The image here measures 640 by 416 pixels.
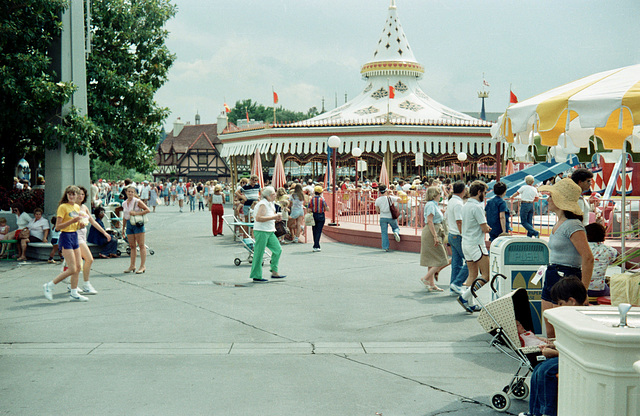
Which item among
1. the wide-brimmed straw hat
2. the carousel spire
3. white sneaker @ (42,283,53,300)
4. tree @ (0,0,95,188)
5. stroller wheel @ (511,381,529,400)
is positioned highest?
the carousel spire

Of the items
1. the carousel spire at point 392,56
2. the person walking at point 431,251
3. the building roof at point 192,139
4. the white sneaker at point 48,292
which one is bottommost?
the white sneaker at point 48,292

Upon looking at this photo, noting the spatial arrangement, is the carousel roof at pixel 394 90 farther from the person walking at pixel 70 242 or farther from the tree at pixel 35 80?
the person walking at pixel 70 242

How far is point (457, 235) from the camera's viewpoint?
351 inches

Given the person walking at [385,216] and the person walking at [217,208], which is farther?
the person walking at [217,208]

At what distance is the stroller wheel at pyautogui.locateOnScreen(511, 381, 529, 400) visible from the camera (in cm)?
474

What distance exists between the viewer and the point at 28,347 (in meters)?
6.35

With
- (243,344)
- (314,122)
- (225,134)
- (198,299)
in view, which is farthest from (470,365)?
(225,134)

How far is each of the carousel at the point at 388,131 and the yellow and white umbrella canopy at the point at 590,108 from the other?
77.1 feet

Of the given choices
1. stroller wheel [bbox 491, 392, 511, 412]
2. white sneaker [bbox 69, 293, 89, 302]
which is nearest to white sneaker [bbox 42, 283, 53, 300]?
white sneaker [bbox 69, 293, 89, 302]

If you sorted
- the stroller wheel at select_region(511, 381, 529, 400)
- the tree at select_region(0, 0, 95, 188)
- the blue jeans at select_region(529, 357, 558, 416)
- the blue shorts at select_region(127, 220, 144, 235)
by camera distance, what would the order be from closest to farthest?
the blue jeans at select_region(529, 357, 558, 416) → the stroller wheel at select_region(511, 381, 529, 400) → the blue shorts at select_region(127, 220, 144, 235) → the tree at select_region(0, 0, 95, 188)

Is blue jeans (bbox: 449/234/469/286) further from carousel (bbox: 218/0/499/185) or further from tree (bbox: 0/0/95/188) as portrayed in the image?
carousel (bbox: 218/0/499/185)

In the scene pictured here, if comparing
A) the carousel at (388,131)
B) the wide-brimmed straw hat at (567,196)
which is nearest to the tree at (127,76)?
the wide-brimmed straw hat at (567,196)

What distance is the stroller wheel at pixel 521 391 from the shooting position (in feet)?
15.5

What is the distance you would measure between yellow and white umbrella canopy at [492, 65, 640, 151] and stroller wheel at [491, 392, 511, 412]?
9.08 feet
